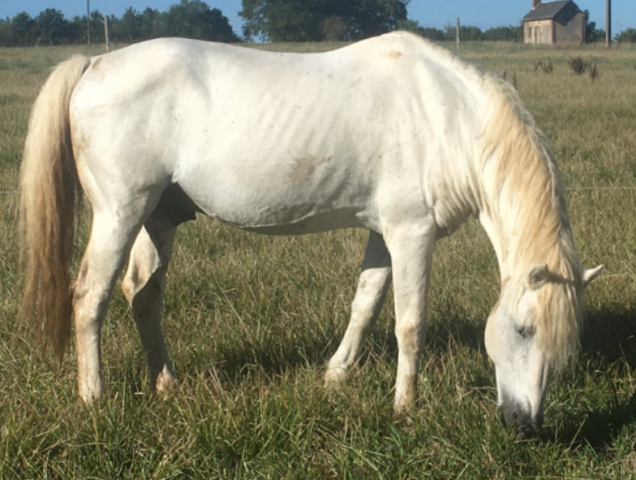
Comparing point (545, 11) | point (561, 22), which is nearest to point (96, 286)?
point (561, 22)

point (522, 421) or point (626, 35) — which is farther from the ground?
point (626, 35)

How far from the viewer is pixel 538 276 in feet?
8.25

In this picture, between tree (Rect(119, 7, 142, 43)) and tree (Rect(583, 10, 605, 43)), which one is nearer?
tree (Rect(119, 7, 142, 43))

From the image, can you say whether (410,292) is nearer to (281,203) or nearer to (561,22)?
(281,203)

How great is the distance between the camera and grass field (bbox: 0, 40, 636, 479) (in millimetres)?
2570

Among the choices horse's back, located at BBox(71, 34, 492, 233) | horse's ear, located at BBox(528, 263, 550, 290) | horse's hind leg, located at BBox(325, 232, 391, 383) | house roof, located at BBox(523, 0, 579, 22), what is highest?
house roof, located at BBox(523, 0, 579, 22)

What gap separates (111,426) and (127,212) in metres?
0.86

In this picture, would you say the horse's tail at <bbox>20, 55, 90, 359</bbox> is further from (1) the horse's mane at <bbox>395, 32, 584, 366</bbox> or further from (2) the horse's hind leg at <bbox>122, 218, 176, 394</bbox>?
(1) the horse's mane at <bbox>395, 32, 584, 366</bbox>

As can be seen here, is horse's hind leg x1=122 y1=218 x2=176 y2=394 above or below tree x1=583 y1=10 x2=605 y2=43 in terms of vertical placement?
below

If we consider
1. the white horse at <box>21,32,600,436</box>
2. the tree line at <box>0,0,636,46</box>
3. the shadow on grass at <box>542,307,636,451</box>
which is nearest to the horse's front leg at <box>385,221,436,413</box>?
the white horse at <box>21,32,600,436</box>

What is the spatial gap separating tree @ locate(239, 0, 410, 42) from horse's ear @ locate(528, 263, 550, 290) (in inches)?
2000

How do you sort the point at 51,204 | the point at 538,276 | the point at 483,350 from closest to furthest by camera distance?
the point at 538,276 → the point at 51,204 → the point at 483,350

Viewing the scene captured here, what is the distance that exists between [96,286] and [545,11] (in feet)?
248

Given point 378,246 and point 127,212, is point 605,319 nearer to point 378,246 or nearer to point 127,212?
point 378,246
